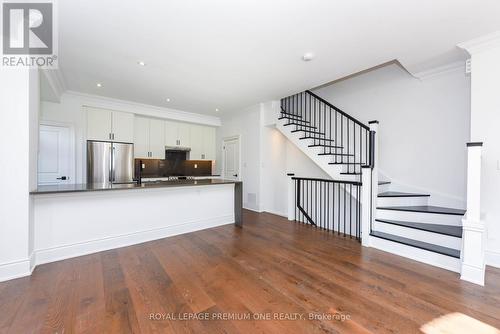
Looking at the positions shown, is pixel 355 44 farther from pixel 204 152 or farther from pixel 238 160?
pixel 204 152

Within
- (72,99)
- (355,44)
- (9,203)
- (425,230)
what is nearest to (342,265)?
(425,230)

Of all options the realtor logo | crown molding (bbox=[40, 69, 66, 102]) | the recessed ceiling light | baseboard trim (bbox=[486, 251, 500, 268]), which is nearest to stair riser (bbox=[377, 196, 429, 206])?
baseboard trim (bbox=[486, 251, 500, 268])

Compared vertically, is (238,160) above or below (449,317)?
above

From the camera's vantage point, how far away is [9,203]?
88.7 inches

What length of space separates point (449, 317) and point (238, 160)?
16.8 ft

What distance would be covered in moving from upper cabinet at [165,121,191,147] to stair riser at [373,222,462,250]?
539 centimetres

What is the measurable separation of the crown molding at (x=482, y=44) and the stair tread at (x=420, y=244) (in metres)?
2.53

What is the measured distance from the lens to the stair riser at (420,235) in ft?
8.56

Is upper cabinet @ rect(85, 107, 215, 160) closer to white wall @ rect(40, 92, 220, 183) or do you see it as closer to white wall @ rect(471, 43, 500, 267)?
white wall @ rect(40, 92, 220, 183)

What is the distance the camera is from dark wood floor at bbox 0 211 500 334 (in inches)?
63.8

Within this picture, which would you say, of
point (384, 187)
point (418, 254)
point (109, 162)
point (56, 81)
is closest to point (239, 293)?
point (418, 254)

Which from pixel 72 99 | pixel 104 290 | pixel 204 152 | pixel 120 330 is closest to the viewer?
pixel 120 330

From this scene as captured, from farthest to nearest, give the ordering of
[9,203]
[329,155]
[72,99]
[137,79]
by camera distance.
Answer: [72,99] < [329,155] < [137,79] < [9,203]

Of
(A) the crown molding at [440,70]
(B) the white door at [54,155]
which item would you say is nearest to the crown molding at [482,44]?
(A) the crown molding at [440,70]
